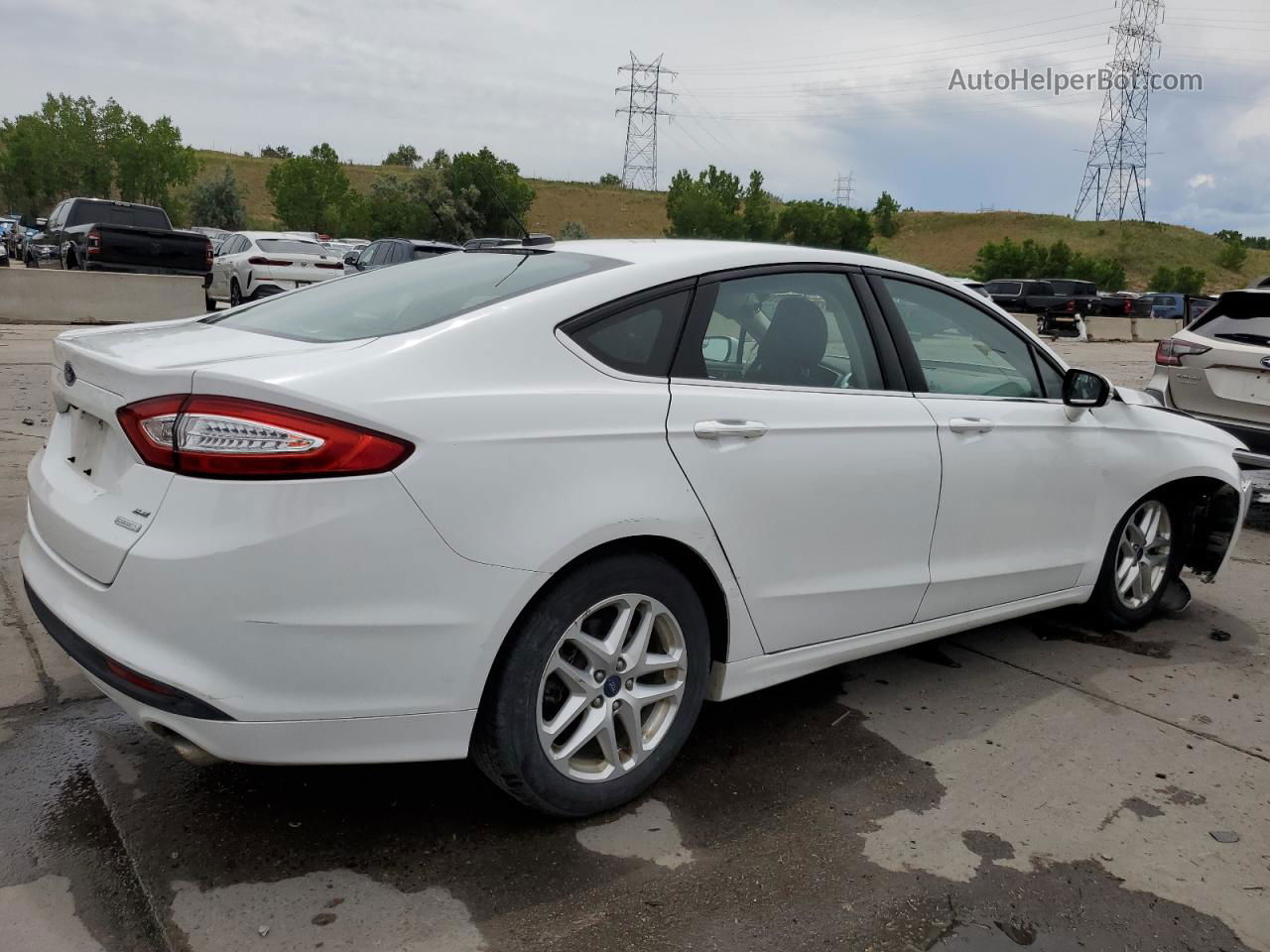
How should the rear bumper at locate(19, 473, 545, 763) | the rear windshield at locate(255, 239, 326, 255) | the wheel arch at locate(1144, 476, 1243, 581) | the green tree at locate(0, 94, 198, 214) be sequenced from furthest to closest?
the green tree at locate(0, 94, 198, 214)
the rear windshield at locate(255, 239, 326, 255)
the wheel arch at locate(1144, 476, 1243, 581)
the rear bumper at locate(19, 473, 545, 763)

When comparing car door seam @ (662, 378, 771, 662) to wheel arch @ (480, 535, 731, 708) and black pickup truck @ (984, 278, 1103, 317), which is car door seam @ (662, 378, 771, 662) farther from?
black pickup truck @ (984, 278, 1103, 317)

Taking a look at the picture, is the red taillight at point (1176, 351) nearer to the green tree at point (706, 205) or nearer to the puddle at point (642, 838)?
the puddle at point (642, 838)

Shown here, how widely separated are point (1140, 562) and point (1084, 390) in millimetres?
1032

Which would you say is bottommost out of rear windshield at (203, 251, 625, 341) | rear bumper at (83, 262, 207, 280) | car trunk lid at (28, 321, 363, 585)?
rear bumper at (83, 262, 207, 280)

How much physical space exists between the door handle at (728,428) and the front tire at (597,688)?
0.38 m

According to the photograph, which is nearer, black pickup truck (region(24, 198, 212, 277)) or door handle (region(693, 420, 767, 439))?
door handle (region(693, 420, 767, 439))

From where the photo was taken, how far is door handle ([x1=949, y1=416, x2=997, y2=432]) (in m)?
3.68

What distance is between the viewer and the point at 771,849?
9.36 feet

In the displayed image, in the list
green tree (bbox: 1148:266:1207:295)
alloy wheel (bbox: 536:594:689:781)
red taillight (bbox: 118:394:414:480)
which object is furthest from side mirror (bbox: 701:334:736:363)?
green tree (bbox: 1148:266:1207:295)

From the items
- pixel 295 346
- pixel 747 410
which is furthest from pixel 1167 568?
pixel 295 346

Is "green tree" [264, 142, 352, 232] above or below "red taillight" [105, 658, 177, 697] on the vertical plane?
above

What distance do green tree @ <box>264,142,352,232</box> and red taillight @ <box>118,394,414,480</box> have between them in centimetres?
7922

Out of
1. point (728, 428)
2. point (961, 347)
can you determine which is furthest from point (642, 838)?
point (961, 347)

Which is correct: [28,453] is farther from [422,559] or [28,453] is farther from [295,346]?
[422,559]
